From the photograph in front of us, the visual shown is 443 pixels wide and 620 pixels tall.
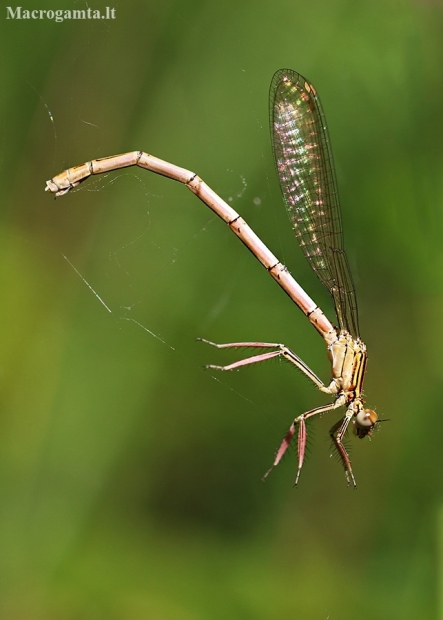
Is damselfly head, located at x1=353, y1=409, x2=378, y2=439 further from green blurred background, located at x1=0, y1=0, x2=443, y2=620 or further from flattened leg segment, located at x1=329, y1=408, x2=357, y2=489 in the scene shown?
green blurred background, located at x1=0, y1=0, x2=443, y2=620

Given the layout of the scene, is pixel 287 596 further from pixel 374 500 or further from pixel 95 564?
pixel 95 564

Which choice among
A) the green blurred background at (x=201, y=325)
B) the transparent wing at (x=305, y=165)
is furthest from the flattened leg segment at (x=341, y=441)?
the transparent wing at (x=305, y=165)

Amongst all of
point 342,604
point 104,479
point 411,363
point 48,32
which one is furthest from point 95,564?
point 48,32

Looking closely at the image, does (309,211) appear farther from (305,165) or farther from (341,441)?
(341,441)

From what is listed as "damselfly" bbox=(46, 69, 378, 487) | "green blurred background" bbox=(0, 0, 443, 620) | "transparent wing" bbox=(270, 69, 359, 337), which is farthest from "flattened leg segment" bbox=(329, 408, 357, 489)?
"transparent wing" bbox=(270, 69, 359, 337)

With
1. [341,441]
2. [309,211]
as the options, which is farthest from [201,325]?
[341,441]

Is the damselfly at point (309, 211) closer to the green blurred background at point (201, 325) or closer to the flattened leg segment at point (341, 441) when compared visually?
the flattened leg segment at point (341, 441)
